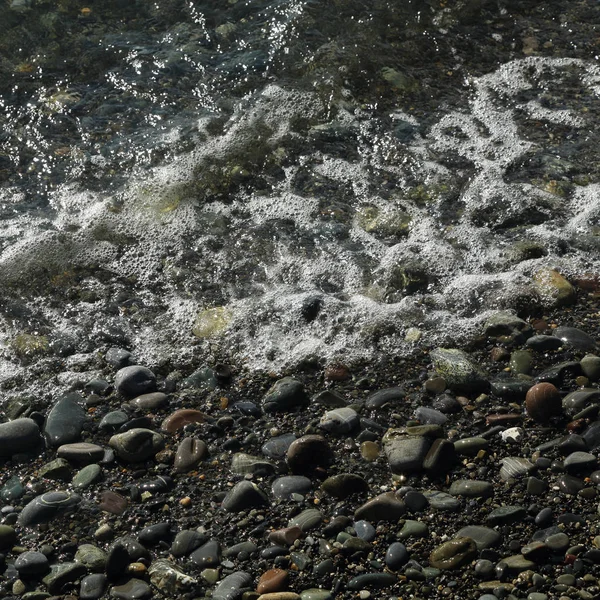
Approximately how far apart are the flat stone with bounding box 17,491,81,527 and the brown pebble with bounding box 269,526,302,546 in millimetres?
824

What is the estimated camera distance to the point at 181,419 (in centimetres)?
347

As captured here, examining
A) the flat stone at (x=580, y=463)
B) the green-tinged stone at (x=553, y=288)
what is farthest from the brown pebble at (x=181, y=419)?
the green-tinged stone at (x=553, y=288)

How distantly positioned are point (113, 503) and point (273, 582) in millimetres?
773

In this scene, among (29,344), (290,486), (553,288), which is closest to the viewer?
(290,486)

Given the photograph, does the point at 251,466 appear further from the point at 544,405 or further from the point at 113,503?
the point at 544,405

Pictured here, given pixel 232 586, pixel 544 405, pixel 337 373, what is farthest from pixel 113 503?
pixel 544 405

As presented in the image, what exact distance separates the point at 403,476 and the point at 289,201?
7.36 ft

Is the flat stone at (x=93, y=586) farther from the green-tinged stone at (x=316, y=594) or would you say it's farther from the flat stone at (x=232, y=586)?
the green-tinged stone at (x=316, y=594)

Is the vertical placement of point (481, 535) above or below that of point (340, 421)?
below

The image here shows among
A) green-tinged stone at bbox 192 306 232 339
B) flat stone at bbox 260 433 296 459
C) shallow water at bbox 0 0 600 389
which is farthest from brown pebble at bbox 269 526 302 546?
green-tinged stone at bbox 192 306 232 339

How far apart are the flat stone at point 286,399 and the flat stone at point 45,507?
0.89 m

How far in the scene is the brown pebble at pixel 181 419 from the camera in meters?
3.45

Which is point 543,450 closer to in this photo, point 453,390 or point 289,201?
point 453,390

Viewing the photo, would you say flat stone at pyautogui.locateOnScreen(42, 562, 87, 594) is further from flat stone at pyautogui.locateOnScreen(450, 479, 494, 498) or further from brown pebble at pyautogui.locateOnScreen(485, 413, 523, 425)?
brown pebble at pyautogui.locateOnScreen(485, 413, 523, 425)
